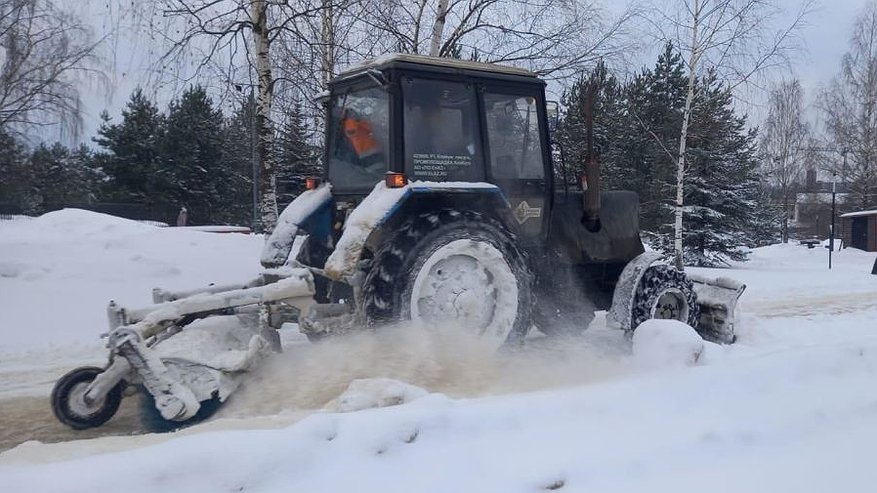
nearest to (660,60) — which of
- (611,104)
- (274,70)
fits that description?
(611,104)

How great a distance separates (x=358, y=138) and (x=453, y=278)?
1.63m

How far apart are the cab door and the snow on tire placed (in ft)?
3.28

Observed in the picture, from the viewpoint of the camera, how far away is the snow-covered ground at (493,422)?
3.21 m

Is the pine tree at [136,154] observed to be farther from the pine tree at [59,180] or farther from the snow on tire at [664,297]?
the snow on tire at [664,297]

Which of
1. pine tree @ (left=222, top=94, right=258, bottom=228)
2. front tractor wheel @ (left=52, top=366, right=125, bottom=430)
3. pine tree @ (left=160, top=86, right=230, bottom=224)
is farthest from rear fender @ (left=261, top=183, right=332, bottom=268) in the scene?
pine tree @ (left=222, top=94, right=258, bottom=228)

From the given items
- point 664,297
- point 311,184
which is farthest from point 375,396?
point 664,297

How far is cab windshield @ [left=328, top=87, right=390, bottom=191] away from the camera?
6.00 m

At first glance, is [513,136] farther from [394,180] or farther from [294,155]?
[294,155]

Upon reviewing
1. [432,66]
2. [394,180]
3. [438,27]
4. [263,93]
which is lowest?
[394,180]

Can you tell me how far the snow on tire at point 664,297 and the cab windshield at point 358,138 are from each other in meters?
2.46

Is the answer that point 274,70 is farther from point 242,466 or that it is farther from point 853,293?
point 242,466

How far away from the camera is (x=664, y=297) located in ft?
21.6

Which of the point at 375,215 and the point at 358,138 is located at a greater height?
the point at 358,138

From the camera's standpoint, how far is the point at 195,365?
4.50 metres
